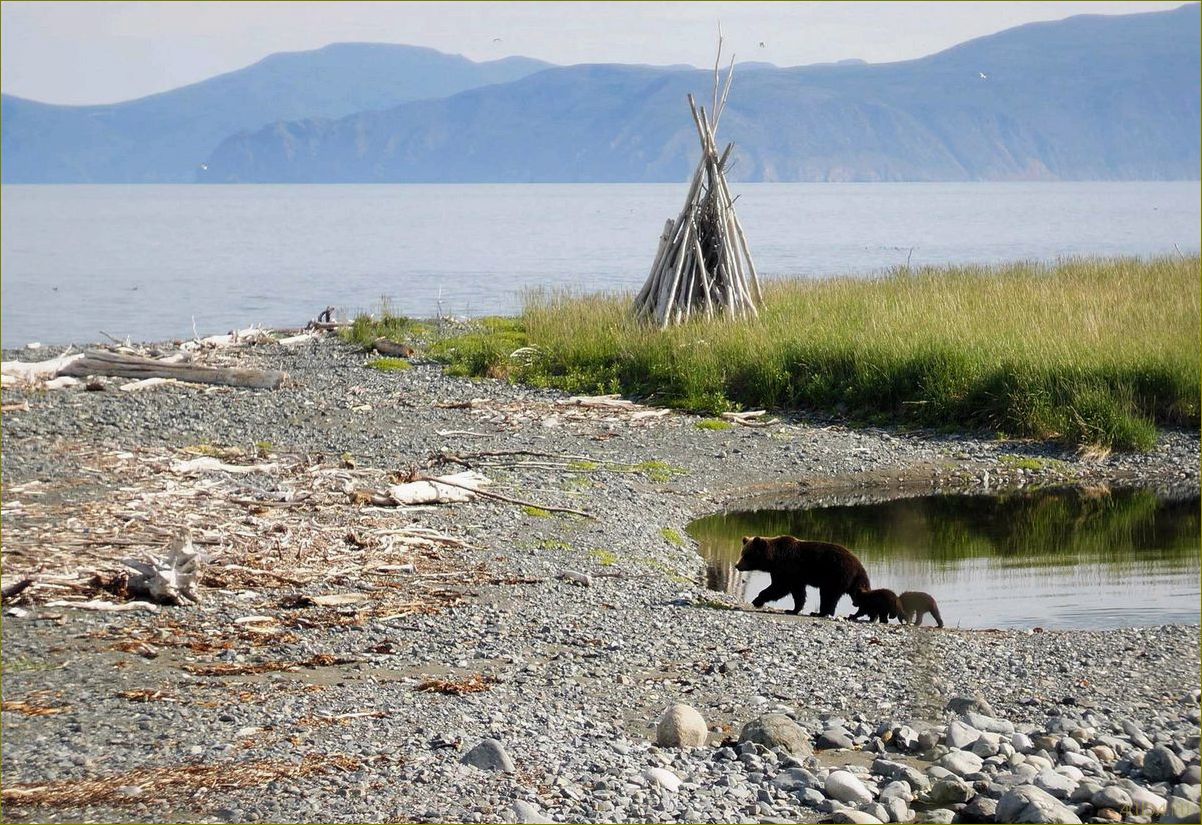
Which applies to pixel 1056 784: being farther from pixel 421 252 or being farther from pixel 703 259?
pixel 421 252

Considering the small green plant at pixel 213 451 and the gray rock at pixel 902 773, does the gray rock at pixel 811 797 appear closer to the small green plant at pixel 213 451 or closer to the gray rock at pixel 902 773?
the gray rock at pixel 902 773

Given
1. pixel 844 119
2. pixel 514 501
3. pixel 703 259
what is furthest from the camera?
pixel 844 119

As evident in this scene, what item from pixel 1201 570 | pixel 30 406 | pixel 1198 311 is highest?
pixel 1198 311

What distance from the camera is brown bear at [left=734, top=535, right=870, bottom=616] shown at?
25.4 feet

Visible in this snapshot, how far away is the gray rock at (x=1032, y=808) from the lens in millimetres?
4449

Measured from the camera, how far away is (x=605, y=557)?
8.71m

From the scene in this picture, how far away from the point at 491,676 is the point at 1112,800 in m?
2.81

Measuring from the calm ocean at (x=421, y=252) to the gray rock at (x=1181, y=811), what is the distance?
23.5m

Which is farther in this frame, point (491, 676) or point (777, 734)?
point (491, 676)

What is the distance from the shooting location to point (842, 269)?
126 feet

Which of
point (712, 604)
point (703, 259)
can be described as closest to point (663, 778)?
point (712, 604)

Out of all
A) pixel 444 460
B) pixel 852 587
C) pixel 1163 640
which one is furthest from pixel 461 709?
pixel 444 460

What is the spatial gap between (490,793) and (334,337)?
18069mm

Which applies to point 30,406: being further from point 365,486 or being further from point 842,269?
point 842,269
